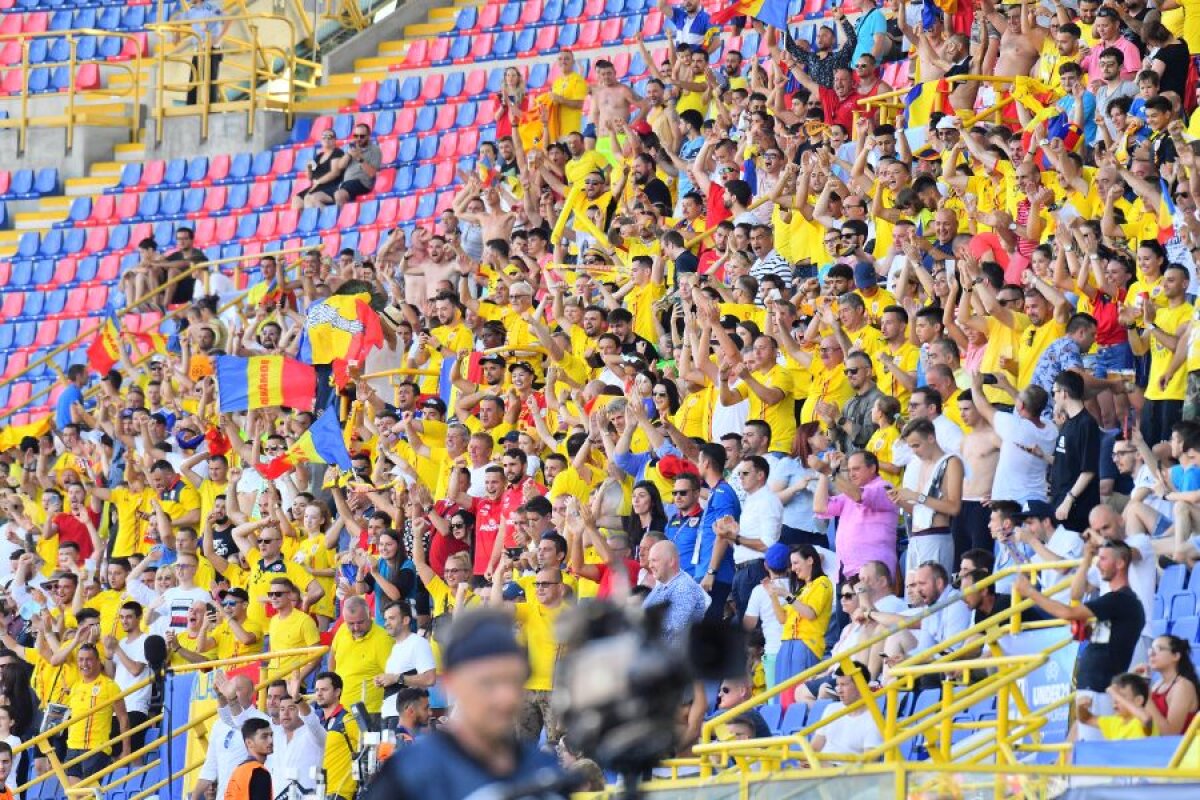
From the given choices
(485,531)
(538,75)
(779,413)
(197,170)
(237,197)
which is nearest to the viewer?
(779,413)

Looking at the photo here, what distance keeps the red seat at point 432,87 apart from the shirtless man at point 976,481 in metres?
12.5

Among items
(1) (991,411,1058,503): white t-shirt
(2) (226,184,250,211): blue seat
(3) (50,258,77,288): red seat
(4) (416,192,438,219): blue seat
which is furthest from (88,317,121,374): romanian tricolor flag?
(1) (991,411,1058,503): white t-shirt

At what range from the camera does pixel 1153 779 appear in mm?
7121

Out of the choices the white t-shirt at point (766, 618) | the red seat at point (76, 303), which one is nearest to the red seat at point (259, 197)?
the red seat at point (76, 303)

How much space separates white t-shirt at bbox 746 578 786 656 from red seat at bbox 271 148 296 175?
12687 mm

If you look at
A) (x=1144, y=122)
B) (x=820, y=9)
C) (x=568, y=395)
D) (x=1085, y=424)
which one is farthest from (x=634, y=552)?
(x=820, y=9)

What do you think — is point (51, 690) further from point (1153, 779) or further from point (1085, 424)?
point (1153, 779)

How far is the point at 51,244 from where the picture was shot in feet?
78.4

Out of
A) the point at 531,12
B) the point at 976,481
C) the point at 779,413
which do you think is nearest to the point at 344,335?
the point at 779,413

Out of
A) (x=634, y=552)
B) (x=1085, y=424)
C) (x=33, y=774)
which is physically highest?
(x=1085, y=424)

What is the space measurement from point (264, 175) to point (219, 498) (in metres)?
7.94

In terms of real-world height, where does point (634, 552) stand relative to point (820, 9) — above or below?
below

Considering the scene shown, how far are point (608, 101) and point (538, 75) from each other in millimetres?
3921

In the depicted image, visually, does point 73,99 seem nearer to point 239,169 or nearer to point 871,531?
point 239,169
